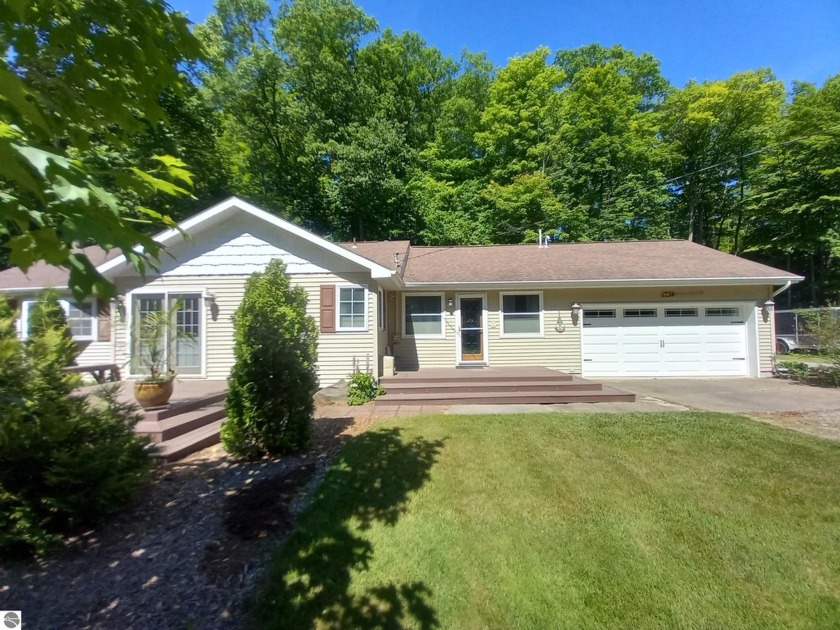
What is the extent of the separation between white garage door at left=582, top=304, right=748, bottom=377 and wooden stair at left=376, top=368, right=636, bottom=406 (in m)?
2.51

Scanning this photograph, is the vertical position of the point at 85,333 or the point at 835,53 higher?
the point at 835,53

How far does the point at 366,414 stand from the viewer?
7.89m

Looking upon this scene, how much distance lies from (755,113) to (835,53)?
19.1m

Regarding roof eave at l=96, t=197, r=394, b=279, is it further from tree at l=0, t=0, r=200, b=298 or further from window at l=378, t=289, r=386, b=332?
tree at l=0, t=0, r=200, b=298

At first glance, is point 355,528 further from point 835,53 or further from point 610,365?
point 835,53

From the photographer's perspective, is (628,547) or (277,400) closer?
(628,547)

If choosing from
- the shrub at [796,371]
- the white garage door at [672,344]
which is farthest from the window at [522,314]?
the shrub at [796,371]

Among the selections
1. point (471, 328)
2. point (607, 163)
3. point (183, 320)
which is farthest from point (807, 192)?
point (183, 320)

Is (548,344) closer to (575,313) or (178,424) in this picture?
(575,313)

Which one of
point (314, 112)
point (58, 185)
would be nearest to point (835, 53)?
point (58, 185)

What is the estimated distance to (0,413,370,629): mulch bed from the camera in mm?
2801

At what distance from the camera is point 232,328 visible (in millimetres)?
10375

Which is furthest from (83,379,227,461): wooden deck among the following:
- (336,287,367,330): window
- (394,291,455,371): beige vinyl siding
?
(394,291,455,371): beige vinyl siding

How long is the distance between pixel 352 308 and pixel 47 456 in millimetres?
6984
